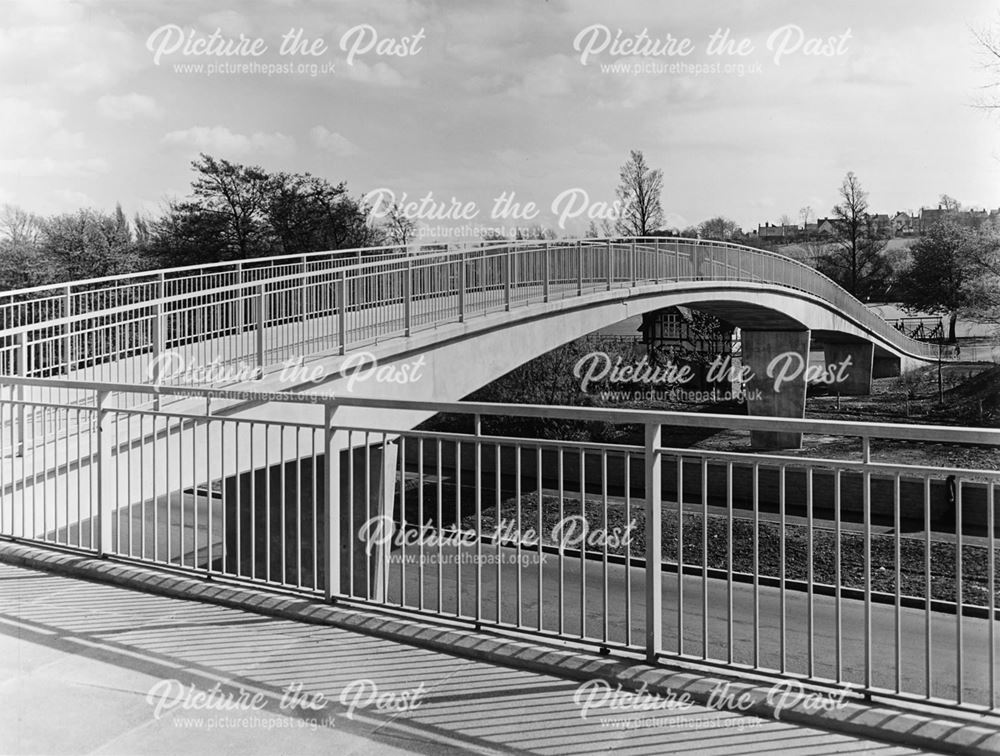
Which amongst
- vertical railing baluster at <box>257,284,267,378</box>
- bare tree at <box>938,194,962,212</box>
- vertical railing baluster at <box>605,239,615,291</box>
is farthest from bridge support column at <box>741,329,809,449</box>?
vertical railing baluster at <box>257,284,267,378</box>

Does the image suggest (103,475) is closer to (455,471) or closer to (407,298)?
(455,471)

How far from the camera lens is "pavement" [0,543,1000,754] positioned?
144 inches

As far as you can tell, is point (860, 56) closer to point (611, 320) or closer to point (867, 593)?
point (611, 320)

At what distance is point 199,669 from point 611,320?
18.7 m

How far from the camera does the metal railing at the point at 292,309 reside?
1161 cm

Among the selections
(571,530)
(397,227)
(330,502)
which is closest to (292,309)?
(330,502)

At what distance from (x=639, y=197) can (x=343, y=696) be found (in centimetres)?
5289

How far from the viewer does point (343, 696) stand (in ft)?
13.6

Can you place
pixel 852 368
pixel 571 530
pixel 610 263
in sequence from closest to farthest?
1. pixel 571 530
2. pixel 610 263
3. pixel 852 368

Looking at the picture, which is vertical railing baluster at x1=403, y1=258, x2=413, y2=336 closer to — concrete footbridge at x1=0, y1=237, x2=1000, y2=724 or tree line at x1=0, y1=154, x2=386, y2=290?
concrete footbridge at x1=0, y1=237, x2=1000, y2=724

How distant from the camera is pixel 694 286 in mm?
27625

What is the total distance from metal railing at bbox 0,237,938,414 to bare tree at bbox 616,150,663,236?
2876 centimetres

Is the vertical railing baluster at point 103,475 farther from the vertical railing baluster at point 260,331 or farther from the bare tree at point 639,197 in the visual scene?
the bare tree at point 639,197

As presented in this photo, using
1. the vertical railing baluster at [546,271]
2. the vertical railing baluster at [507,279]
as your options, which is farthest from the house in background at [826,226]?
the vertical railing baluster at [507,279]
